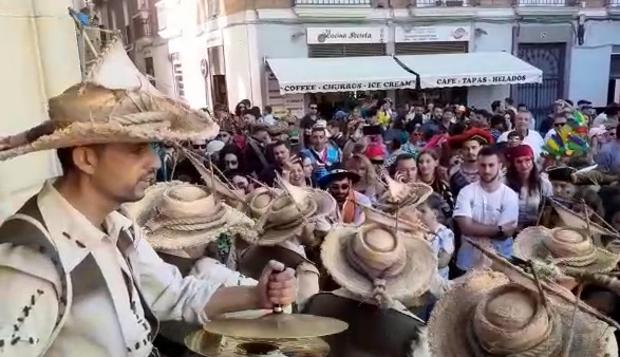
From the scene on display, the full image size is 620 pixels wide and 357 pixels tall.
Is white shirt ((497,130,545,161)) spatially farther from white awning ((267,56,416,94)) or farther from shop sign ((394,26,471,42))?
shop sign ((394,26,471,42))

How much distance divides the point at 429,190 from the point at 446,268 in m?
0.55

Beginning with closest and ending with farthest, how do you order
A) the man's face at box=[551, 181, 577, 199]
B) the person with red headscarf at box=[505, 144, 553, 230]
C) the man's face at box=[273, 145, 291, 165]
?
1. the person with red headscarf at box=[505, 144, 553, 230]
2. the man's face at box=[551, 181, 577, 199]
3. the man's face at box=[273, 145, 291, 165]

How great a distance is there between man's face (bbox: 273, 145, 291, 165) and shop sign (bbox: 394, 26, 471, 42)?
1206 cm

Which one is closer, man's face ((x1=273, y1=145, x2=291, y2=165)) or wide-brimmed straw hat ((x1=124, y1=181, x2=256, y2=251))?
wide-brimmed straw hat ((x1=124, y1=181, x2=256, y2=251))

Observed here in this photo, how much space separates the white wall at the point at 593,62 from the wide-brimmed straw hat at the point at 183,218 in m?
17.3

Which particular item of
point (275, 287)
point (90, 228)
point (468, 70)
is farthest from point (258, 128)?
point (468, 70)


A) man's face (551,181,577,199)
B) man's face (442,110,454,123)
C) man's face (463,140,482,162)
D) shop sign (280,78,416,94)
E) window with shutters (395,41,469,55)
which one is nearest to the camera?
man's face (551,181,577,199)

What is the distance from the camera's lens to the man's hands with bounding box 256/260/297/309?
88.7 inches

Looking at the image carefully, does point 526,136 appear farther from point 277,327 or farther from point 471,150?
point 277,327

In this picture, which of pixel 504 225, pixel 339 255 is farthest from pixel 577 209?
pixel 339 255

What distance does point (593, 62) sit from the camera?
19.2m

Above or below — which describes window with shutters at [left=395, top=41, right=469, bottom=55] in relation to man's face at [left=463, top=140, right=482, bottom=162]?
above

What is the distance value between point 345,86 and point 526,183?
36.9 feet

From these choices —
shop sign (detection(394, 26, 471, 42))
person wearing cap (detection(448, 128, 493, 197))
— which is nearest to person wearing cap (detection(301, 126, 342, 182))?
person wearing cap (detection(448, 128, 493, 197))
